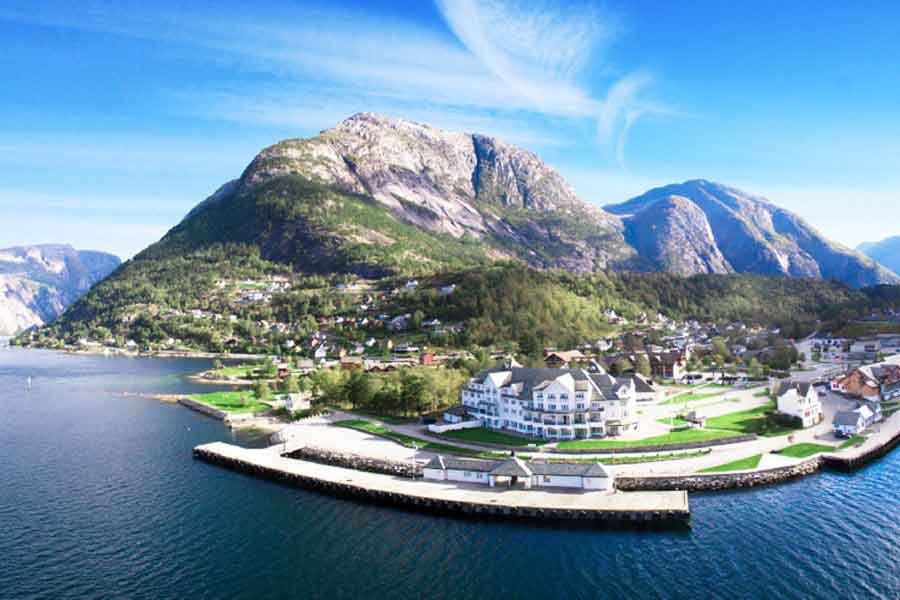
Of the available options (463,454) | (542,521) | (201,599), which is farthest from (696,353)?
(201,599)

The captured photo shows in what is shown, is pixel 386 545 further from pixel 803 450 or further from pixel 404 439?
pixel 803 450

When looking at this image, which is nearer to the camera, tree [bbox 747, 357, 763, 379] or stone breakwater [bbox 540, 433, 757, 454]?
stone breakwater [bbox 540, 433, 757, 454]

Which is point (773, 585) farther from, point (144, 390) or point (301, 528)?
point (144, 390)

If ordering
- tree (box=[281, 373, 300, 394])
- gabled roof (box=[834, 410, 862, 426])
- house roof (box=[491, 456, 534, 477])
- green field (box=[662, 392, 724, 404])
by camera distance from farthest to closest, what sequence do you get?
tree (box=[281, 373, 300, 394]) < green field (box=[662, 392, 724, 404]) < gabled roof (box=[834, 410, 862, 426]) < house roof (box=[491, 456, 534, 477])

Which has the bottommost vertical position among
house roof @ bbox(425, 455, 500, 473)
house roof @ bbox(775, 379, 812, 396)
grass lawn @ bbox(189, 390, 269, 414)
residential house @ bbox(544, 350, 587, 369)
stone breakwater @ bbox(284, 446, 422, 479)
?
stone breakwater @ bbox(284, 446, 422, 479)

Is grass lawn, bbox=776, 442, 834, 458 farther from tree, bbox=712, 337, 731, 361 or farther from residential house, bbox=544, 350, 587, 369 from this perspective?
tree, bbox=712, 337, 731, 361

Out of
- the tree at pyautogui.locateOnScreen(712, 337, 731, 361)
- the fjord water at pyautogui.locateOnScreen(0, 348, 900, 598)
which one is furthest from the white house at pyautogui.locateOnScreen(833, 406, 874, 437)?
the tree at pyautogui.locateOnScreen(712, 337, 731, 361)

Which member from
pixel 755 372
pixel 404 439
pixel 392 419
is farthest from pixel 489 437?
pixel 755 372
